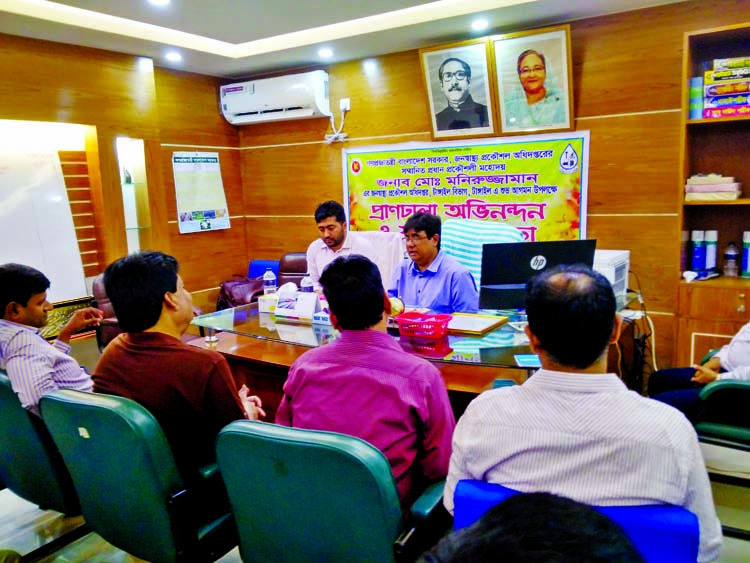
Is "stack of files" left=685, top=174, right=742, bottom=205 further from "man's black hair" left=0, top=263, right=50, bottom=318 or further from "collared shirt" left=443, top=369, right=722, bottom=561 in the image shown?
"man's black hair" left=0, top=263, right=50, bottom=318

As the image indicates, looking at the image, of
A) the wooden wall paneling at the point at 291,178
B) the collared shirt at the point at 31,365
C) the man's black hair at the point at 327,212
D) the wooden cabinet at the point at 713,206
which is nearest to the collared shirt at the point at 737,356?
the wooden cabinet at the point at 713,206

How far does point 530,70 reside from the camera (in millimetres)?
3832

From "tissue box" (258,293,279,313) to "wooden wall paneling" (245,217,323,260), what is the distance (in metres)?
2.09

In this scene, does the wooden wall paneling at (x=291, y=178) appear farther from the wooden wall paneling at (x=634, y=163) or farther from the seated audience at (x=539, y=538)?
the seated audience at (x=539, y=538)

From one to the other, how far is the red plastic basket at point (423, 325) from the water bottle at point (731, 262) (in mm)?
2035

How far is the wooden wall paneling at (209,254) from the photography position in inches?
200

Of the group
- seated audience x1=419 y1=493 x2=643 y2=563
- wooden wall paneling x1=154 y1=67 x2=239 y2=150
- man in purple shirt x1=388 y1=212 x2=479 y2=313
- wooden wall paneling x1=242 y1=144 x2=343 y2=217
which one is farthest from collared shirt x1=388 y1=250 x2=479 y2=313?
wooden wall paneling x1=154 y1=67 x2=239 y2=150

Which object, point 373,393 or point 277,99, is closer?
point 373,393

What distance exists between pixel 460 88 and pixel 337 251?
61.3 inches

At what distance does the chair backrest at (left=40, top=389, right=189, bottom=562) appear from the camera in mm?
1487

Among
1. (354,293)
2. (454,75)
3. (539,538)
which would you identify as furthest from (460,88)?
(539,538)

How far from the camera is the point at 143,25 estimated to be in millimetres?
4027

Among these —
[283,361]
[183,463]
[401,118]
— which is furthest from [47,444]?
[401,118]

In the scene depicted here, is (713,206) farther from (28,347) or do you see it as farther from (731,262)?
(28,347)
